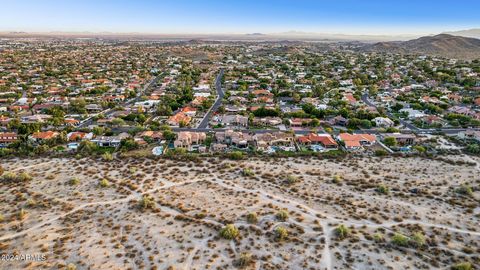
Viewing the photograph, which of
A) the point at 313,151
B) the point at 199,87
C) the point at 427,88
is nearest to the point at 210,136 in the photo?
the point at 313,151

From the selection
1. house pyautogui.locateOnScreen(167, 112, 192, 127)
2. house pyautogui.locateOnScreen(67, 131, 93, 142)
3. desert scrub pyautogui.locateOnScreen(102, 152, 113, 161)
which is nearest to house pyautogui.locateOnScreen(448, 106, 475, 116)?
house pyautogui.locateOnScreen(167, 112, 192, 127)

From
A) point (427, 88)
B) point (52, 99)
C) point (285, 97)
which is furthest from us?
point (427, 88)

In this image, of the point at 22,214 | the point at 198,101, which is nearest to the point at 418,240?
the point at 22,214

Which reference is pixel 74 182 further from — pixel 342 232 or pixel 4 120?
pixel 4 120

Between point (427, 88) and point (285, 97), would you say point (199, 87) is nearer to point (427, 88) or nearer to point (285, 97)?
point (285, 97)

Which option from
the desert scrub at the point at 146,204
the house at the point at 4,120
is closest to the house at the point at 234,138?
the desert scrub at the point at 146,204

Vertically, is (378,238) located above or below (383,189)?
below

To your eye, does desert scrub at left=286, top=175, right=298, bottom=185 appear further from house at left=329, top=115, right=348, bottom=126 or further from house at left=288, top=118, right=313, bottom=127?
house at left=329, top=115, right=348, bottom=126
